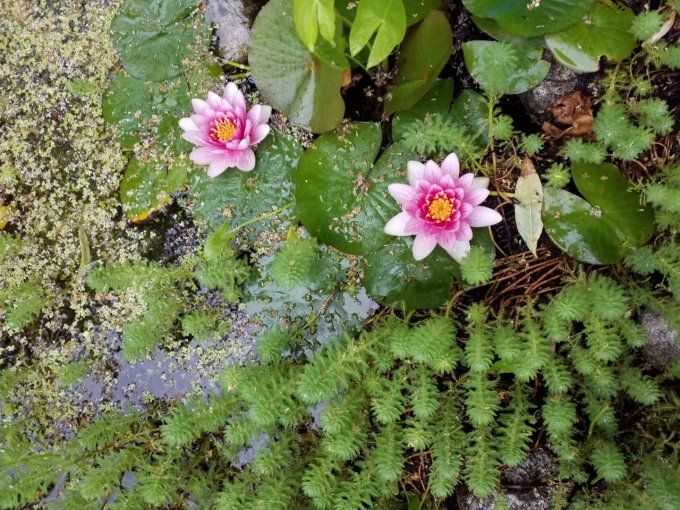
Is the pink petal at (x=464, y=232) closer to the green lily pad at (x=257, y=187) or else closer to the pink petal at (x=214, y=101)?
the green lily pad at (x=257, y=187)

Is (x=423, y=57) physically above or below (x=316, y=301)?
above

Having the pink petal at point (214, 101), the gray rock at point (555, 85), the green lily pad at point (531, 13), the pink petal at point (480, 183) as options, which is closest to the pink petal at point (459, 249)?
the pink petal at point (480, 183)

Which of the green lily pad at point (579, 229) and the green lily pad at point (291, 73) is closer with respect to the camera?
the green lily pad at point (579, 229)

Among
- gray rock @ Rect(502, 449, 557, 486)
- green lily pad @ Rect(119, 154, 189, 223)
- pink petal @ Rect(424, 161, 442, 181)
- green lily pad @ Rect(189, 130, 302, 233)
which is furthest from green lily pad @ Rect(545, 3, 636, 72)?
green lily pad @ Rect(119, 154, 189, 223)

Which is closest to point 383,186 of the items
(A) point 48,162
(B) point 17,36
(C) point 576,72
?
(C) point 576,72

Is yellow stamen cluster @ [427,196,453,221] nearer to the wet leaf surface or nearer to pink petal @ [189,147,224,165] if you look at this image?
pink petal @ [189,147,224,165]

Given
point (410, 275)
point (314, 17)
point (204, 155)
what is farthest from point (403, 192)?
point (204, 155)

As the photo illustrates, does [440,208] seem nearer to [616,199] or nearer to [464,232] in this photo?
[464,232]
